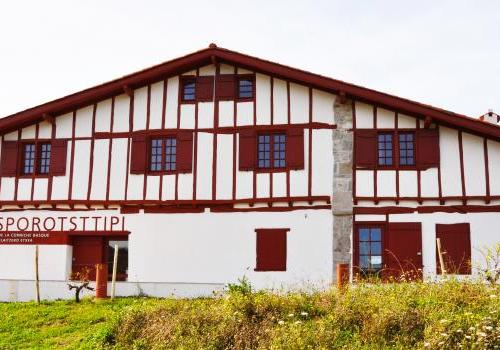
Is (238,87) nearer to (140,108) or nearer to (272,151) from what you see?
(272,151)

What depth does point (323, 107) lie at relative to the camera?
18219mm

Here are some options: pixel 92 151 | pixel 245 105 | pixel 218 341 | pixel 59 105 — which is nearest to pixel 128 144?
pixel 92 151

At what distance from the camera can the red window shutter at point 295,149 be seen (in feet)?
58.9

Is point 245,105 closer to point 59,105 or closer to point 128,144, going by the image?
point 128,144

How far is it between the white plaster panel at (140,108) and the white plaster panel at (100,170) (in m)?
1.19

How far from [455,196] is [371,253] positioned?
9.79 ft

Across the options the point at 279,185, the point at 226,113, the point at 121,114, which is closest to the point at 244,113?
the point at 226,113

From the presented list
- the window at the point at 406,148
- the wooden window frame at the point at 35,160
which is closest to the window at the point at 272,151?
the window at the point at 406,148

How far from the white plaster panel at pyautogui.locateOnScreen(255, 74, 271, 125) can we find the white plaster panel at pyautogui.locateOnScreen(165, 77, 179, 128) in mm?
2677

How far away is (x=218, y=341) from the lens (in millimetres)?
10297

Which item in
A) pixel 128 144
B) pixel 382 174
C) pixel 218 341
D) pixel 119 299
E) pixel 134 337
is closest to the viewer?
pixel 218 341

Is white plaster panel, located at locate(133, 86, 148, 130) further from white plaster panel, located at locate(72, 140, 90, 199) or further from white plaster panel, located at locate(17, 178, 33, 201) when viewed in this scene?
white plaster panel, located at locate(17, 178, 33, 201)

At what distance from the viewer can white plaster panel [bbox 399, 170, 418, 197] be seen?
17391 mm

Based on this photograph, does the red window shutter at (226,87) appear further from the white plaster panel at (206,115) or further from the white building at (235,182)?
the white plaster panel at (206,115)
